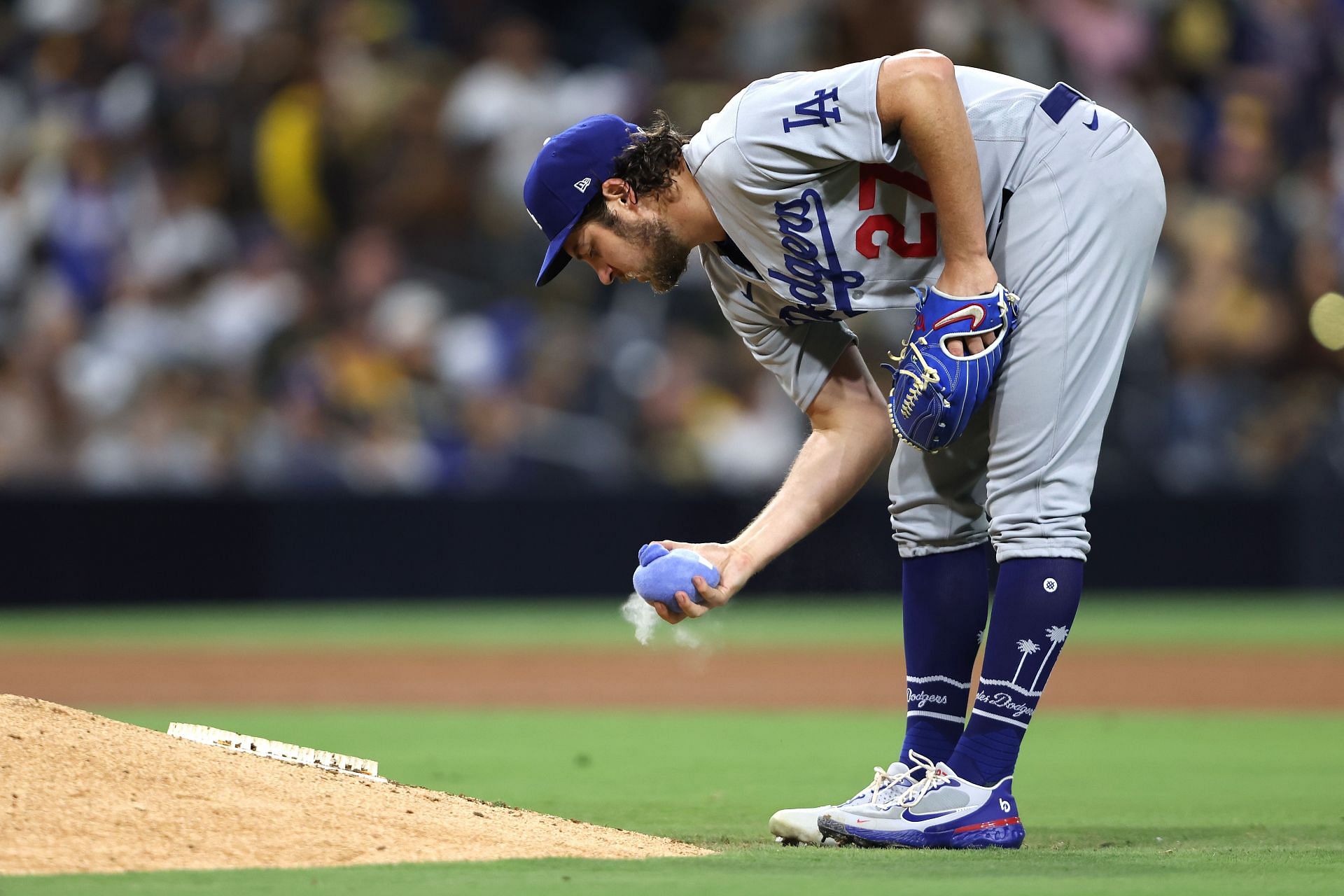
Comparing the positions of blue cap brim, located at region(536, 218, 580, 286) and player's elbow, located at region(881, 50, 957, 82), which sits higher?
player's elbow, located at region(881, 50, 957, 82)

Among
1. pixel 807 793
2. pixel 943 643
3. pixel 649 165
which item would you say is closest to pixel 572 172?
pixel 649 165

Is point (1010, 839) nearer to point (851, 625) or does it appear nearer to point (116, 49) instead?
point (851, 625)

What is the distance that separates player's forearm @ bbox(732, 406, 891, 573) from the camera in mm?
3961

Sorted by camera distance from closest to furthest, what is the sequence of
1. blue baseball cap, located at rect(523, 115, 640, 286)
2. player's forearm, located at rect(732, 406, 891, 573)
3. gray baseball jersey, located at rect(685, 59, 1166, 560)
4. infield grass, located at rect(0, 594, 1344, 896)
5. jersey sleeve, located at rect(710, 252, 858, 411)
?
infield grass, located at rect(0, 594, 1344, 896) < gray baseball jersey, located at rect(685, 59, 1166, 560) < blue baseball cap, located at rect(523, 115, 640, 286) < player's forearm, located at rect(732, 406, 891, 573) < jersey sleeve, located at rect(710, 252, 858, 411)

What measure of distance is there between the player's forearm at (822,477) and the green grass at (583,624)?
616 centimetres

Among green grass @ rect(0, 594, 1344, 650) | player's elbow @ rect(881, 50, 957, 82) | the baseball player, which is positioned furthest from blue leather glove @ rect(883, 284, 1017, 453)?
green grass @ rect(0, 594, 1344, 650)

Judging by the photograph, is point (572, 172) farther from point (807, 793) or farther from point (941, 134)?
point (807, 793)

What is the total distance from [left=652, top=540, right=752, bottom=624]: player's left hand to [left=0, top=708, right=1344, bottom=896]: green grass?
526 millimetres

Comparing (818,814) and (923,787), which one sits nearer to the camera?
(923,787)

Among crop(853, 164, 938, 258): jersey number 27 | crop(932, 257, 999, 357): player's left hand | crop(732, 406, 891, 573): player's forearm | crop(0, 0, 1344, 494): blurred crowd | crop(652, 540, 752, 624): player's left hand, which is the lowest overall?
crop(652, 540, 752, 624): player's left hand

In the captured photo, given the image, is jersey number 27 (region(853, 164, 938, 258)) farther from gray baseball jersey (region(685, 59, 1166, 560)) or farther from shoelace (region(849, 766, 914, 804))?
shoelace (region(849, 766, 914, 804))

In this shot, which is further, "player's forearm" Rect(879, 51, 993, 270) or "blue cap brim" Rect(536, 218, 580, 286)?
"blue cap brim" Rect(536, 218, 580, 286)

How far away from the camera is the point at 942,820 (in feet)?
12.1

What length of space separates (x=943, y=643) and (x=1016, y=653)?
1.29ft
